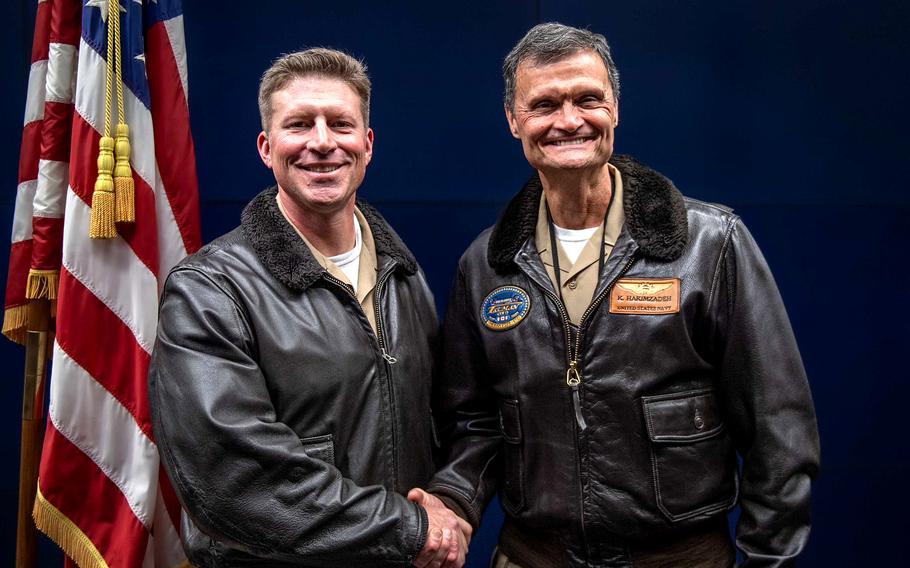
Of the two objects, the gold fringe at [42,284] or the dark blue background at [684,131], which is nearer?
the gold fringe at [42,284]

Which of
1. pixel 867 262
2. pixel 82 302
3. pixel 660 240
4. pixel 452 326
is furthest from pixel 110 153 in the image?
pixel 867 262

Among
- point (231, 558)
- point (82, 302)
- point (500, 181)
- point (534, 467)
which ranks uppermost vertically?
point (500, 181)

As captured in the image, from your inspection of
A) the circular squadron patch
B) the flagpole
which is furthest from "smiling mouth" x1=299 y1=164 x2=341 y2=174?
the flagpole

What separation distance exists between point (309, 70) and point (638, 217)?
2.55 feet

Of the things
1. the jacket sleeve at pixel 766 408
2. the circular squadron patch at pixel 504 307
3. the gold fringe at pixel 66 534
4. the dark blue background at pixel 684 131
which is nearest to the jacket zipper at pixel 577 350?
the circular squadron patch at pixel 504 307

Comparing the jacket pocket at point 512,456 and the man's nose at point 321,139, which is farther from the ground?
the man's nose at point 321,139

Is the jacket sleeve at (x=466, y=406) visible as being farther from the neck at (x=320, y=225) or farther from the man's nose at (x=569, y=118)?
the man's nose at (x=569, y=118)

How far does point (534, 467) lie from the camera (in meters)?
1.88

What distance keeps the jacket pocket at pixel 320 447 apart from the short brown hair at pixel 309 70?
27.2 inches

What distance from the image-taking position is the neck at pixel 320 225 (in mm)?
1907

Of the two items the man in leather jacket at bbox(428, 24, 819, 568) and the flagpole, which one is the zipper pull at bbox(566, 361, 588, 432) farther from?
the flagpole

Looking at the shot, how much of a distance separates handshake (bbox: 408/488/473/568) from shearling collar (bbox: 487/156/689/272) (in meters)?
0.54

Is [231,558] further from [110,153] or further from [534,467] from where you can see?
[110,153]

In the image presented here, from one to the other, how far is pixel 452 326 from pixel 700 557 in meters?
0.75
